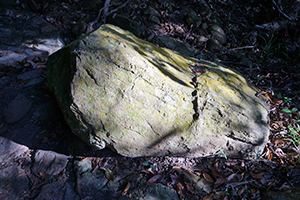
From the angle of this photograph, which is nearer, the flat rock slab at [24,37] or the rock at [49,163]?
the rock at [49,163]

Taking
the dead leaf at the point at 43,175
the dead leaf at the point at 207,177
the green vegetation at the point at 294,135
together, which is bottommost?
the dead leaf at the point at 43,175

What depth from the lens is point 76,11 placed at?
478 cm

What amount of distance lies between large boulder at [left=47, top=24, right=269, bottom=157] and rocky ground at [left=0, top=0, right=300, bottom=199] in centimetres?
36

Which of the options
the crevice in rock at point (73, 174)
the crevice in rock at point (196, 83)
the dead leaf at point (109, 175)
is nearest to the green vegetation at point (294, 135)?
the crevice in rock at point (196, 83)

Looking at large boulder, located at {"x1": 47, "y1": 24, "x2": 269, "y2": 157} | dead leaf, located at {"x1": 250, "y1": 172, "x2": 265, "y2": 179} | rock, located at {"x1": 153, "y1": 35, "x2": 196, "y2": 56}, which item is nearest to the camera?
large boulder, located at {"x1": 47, "y1": 24, "x2": 269, "y2": 157}

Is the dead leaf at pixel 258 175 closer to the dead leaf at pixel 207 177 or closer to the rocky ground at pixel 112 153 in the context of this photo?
the rocky ground at pixel 112 153

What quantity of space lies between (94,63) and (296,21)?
18.8 feet

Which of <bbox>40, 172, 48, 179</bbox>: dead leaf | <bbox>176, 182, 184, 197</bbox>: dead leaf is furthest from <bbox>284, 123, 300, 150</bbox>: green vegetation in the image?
<bbox>40, 172, 48, 179</bbox>: dead leaf

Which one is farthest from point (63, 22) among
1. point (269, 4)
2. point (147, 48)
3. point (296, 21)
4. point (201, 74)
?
point (296, 21)

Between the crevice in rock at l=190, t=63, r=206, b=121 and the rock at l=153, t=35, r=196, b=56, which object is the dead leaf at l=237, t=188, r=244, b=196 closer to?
the crevice in rock at l=190, t=63, r=206, b=121

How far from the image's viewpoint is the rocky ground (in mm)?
2361

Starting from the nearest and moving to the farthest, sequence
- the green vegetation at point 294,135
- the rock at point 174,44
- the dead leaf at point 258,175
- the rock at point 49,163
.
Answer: the rock at point 49,163
the dead leaf at point 258,175
the green vegetation at point 294,135
the rock at point 174,44

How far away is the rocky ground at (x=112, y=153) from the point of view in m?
2.36

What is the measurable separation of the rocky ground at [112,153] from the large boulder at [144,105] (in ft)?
1.18
